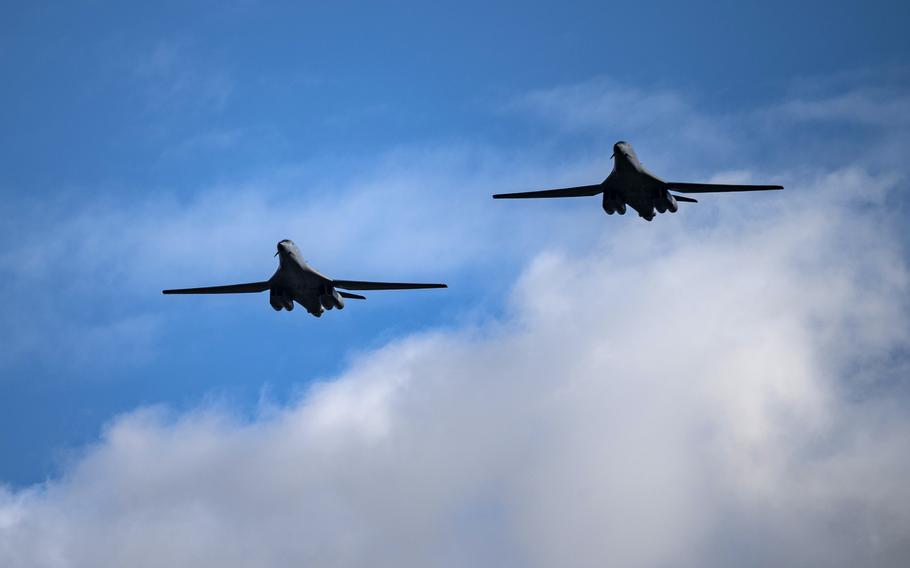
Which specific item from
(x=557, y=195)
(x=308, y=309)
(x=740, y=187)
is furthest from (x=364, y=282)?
(x=740, y=187)

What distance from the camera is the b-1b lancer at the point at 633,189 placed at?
152750 mm

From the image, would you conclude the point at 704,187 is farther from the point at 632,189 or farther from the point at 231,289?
the point at 231,289

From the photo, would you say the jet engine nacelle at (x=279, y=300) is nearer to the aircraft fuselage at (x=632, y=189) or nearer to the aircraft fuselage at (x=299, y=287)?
the aircraft fuselage at (x=299, y=287)

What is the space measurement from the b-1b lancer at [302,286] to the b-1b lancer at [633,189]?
559 inches

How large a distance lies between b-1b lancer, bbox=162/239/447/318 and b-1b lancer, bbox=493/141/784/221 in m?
14.2

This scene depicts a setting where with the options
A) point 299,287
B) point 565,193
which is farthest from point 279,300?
point 565,193

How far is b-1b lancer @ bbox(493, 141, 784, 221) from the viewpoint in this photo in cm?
15275

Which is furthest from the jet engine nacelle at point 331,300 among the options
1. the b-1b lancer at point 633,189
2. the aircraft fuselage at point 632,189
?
the aircraft fuselage at point 632,189

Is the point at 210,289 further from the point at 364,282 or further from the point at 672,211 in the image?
the point at 672,211

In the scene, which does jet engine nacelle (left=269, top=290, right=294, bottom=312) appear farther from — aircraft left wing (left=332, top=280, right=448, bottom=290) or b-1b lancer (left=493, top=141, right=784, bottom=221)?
b-1b lancer (left=493, top=141, right=784, bottom=221)

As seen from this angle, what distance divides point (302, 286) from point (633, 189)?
95.7 ft

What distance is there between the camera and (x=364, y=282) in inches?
6093

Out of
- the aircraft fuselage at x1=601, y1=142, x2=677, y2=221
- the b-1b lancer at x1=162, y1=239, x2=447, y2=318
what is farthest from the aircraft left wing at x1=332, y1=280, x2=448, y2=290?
the aircraft fuselage at x1=601, y1=142, x2=677, y2=221

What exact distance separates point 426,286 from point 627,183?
19.1m
